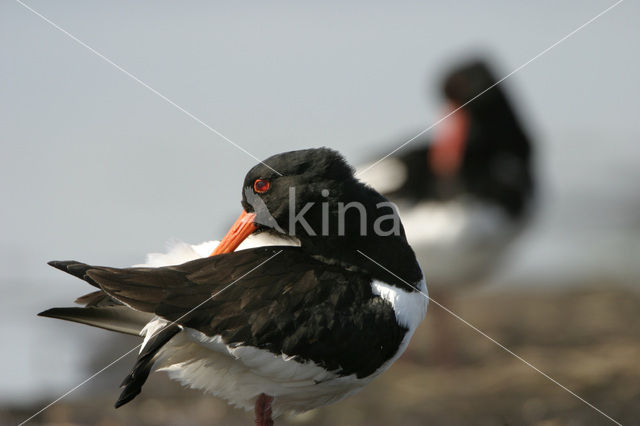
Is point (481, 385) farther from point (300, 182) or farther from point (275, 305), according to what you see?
point (275, 305)

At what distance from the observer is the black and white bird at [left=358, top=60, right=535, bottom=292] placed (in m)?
8.77

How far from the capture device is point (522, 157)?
9.23 metres

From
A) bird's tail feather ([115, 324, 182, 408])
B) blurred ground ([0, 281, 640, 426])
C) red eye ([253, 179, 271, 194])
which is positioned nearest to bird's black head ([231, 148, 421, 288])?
red eye ([253, 179, 271, 194])

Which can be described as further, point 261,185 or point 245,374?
point 261,185

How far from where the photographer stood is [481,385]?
8.16 metres

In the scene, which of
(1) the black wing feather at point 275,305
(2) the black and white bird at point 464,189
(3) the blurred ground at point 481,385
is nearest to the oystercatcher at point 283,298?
(1) the black wing feather at point 275,305

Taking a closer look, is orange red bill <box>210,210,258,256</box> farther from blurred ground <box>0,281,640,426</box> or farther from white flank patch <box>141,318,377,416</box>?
blurred ground <box>0,281,640,426</box>

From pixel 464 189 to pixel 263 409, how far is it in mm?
4760

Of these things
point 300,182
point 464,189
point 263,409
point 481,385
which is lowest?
point 481,385

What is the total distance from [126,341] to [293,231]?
202 inches

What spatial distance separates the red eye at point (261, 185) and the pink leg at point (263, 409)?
108 cm

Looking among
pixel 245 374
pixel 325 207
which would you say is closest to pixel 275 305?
pixel 245 374

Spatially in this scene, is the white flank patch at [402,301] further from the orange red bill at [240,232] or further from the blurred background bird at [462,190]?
the blurred background bird at [462,190]

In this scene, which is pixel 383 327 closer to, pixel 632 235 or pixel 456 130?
pixel 456 130
